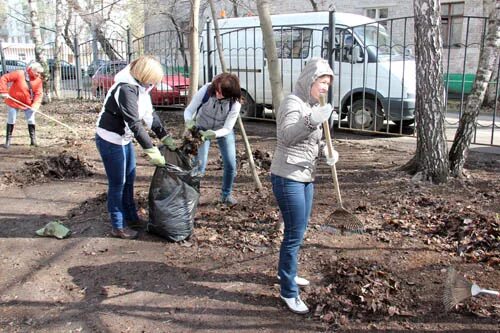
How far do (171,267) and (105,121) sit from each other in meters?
1.20

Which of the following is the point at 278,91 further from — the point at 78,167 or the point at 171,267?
the point at 78,167

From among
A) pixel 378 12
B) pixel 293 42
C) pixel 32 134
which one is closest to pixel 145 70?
pixel 32 134

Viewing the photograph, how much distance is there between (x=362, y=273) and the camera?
10.7 feet

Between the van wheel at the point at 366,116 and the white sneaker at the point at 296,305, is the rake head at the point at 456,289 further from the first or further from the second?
the van wheel at the point at 366,116

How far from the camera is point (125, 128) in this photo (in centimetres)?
376

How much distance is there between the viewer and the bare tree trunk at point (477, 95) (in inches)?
215

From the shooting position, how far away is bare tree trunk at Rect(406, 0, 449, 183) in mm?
5066

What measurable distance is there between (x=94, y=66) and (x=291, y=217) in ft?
43.2

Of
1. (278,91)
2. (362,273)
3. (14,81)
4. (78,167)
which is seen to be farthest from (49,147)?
(362,273)

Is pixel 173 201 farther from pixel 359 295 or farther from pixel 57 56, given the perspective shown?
pixel 57 56

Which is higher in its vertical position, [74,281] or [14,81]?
[14,81]

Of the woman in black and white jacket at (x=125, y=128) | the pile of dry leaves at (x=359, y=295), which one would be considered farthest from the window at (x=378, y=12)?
the pile of dry leaves at (x=359, y=295)

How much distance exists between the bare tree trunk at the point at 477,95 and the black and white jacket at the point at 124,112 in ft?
11.8

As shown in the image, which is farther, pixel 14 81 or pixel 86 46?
pixel 86 46
